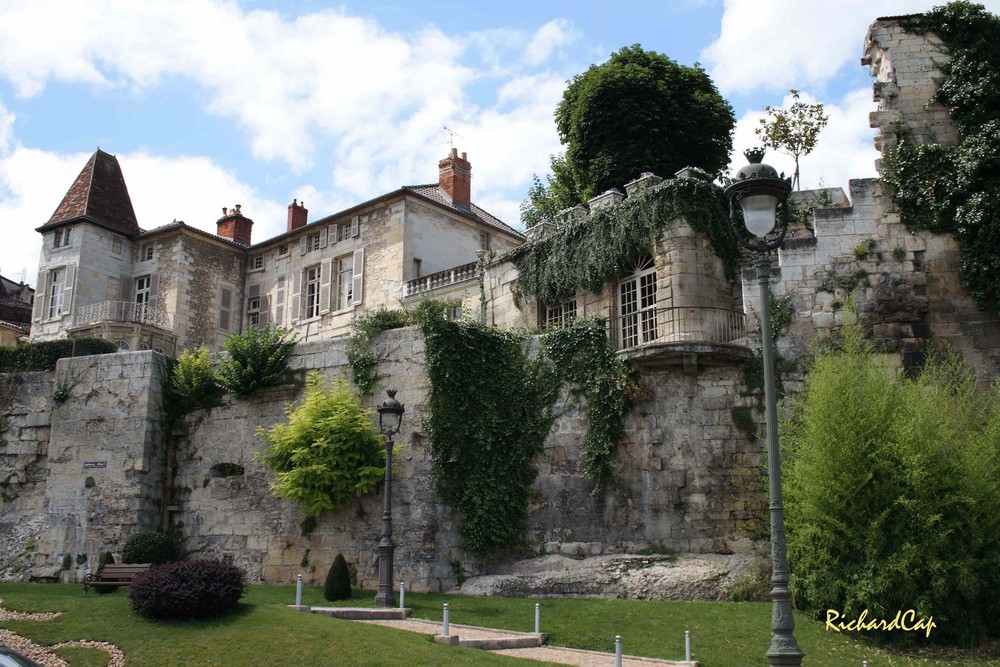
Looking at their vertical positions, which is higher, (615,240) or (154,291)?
(154,291)

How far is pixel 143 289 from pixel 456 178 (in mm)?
11133

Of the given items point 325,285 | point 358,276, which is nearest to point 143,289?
point 325,285

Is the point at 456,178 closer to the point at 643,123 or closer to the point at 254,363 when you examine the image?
the point at 643,123

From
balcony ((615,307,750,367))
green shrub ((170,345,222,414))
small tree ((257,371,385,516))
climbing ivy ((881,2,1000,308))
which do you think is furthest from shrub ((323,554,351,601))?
climbing ivy ((881,2,1000,308))

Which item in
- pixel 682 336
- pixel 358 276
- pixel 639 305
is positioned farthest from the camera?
pixel 358 276

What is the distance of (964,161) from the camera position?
16.8m

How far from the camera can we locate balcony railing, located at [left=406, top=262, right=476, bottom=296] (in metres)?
25.1

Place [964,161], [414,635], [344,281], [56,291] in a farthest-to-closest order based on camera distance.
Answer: [56,291], [344,281], [964,161], [414,635]

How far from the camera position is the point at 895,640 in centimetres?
1268

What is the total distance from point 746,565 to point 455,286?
40.7 ft

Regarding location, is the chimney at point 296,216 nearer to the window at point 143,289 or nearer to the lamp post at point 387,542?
the window at point 143,289

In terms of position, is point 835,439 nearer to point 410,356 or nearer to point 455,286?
point 410,356

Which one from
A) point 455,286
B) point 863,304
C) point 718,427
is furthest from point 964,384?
point 455,286

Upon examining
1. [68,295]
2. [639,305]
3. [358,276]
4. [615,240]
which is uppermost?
[358,276]
